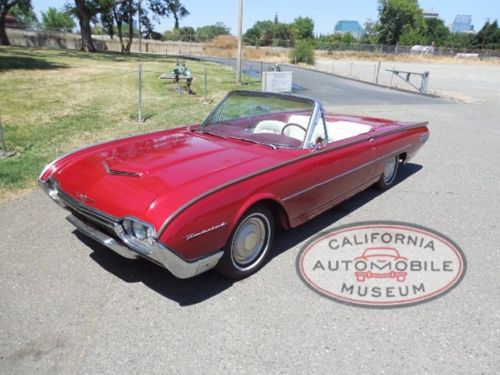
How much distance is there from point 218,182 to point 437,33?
114086 mm

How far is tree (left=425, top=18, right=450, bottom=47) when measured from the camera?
9438cm

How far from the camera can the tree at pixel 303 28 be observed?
101250 millimetres

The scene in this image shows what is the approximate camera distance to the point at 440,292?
10.3ft

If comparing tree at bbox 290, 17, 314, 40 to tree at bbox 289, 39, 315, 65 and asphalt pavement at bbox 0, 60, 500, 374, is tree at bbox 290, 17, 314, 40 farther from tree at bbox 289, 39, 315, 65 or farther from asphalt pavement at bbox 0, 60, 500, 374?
asphalt pavement at bbox 0, 60, 500, 374

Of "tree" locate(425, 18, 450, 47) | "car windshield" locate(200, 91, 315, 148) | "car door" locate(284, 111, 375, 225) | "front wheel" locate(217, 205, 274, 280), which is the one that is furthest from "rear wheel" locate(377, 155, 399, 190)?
"tree" locate(425, 18, 450, 47)

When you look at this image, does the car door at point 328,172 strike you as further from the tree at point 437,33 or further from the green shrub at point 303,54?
the tree at point 437,33

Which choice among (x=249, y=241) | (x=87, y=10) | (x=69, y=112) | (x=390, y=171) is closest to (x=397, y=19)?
(x=87, y=10)

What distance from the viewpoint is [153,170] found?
3.07m

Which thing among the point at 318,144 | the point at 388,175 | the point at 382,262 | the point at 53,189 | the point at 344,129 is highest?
the point at 318,144

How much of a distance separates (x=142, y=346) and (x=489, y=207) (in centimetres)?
432

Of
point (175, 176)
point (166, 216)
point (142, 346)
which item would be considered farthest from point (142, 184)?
point (142, 346)

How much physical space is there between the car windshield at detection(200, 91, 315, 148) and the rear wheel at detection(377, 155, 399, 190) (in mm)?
1595

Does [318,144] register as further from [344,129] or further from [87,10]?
[87,10]

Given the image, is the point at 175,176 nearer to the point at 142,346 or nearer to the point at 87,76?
the point at 142,346
